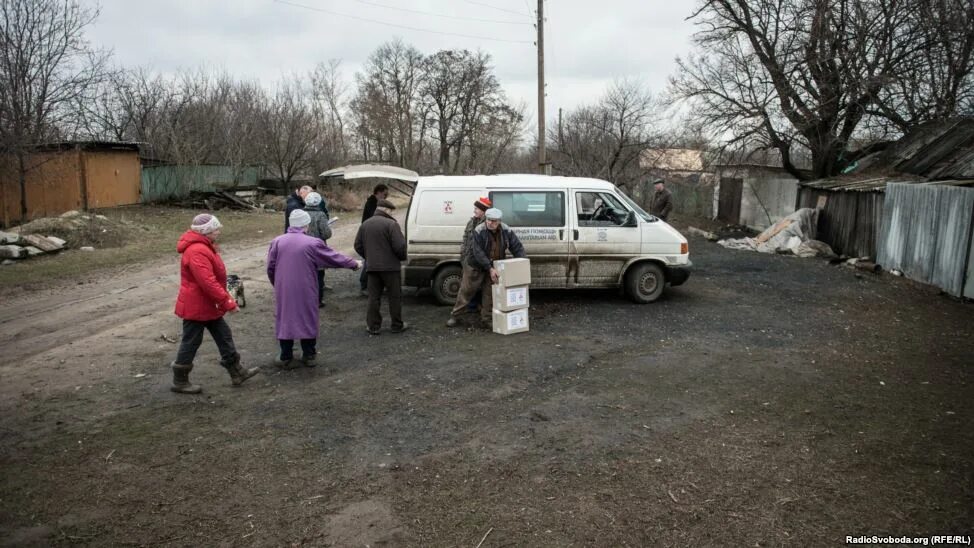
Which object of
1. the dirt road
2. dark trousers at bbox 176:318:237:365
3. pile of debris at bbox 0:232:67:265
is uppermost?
pile of debris at bbox 0:232:67:265

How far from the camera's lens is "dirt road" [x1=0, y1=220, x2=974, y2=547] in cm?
363

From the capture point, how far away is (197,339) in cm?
561

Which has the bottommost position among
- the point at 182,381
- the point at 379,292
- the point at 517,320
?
the point at 182,381

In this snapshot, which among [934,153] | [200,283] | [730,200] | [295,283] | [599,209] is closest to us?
[200,283]

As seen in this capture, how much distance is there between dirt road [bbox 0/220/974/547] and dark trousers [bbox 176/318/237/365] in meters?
0.34

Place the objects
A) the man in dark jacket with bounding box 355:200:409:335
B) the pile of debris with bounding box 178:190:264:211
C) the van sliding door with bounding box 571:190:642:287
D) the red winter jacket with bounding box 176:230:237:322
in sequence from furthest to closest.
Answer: the pile of debris with bounding box 178:190:264:211, the van sliding door with bounding box 571:190:642:287, the man in dark jacket with bounding box 355:200:409:335, the red winter jacket with bounding box 176:230:237:322

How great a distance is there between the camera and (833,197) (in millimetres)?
15523

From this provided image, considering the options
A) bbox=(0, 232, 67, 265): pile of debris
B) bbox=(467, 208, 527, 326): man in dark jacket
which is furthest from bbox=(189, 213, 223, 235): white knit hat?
bbox=(0, 232, 67, 265): pile of debris

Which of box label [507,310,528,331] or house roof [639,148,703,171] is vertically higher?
house roof [639,148,703,171]

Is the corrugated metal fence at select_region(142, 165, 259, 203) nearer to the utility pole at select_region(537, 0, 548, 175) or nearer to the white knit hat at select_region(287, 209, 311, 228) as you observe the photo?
the utility pole at select_region(537, 0, 548, 175)

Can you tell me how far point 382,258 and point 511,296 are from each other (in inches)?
63.1

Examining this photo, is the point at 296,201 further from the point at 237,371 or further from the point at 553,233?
the point at 237,371

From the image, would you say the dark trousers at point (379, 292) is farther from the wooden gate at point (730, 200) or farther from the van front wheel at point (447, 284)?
the wooden gate at point (730, 200)

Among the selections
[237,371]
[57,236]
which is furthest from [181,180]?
[237,371]
